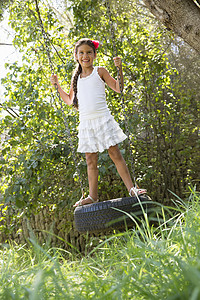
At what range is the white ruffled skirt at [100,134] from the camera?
287 centimetres

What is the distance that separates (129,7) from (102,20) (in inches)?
21.1

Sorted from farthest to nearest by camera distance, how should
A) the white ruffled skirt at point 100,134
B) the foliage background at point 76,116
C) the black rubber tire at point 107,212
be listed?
1. the foliage background at point 76,116
2. the white ruffled skirt at point 100,134
3. the black rubber tire at point 107,212

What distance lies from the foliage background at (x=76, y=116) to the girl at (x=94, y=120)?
1004mm

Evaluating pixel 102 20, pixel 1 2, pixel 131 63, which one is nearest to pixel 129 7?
pixel 102 20

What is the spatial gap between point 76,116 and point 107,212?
82.0 inches

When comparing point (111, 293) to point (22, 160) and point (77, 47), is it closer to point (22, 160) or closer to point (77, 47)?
point (77, 47)

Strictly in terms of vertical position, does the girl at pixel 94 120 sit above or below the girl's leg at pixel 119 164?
above

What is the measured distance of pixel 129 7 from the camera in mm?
5090

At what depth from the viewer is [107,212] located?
8.59 feet

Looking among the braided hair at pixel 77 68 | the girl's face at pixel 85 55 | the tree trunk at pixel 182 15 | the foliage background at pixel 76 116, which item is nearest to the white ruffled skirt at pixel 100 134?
the braided hair at pixel 77 68

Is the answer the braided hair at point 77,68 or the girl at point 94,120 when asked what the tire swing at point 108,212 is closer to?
the girl at point 94,120

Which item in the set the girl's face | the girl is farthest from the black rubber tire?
the girl's face

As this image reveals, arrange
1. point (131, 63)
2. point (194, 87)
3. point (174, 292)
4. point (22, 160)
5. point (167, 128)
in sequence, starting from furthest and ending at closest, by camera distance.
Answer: point (194, 87) → point (167, 128) → point (131, 63) → point (22, 160) → point (174, 292)

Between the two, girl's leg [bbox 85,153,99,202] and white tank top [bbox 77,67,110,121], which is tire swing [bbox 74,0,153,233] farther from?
white tank top [bbox 77,67,110,121]
